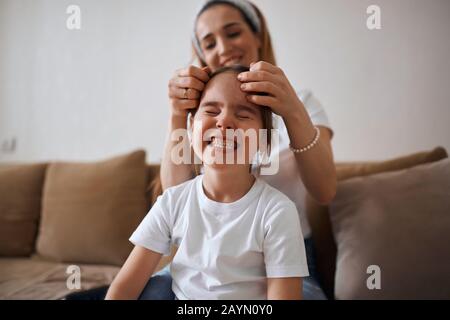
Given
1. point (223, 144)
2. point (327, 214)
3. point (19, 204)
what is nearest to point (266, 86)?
point (223, 144)

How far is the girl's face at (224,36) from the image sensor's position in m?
0.75

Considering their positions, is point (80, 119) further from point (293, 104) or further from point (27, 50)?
point (293, 104)

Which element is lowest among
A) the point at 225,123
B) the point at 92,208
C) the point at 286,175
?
the point at 92,208

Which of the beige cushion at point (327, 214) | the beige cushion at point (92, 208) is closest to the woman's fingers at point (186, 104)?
the beige cushion at point (92, 208)

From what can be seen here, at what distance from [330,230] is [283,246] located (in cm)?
60

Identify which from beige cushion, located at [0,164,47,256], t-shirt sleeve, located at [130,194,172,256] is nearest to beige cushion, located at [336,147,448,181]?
t-shirt sleeve, located at [130,194,172,256]

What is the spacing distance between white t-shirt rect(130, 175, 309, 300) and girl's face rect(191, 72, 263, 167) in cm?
8

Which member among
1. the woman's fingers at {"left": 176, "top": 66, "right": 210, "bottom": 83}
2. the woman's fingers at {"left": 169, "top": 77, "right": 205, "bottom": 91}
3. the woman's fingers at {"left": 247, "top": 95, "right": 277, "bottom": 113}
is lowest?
Result: the woman's fingers at {"left": 247, "top": 95, "right": 277, "bottom": 113}

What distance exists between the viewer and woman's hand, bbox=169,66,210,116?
1.95ft

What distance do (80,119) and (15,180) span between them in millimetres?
710

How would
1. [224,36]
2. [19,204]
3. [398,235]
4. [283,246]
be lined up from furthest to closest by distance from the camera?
[19,204] < [398,235] < [224,36] < [283,246]

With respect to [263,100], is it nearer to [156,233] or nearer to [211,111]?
[211,111]

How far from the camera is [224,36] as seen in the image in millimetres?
755

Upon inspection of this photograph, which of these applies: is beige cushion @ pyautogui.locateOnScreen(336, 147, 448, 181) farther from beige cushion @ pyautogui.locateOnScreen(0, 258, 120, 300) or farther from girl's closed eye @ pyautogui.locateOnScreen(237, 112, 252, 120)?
beige cushion @ pyautogui.locateOnScreen(0, 258, 120, 300)
